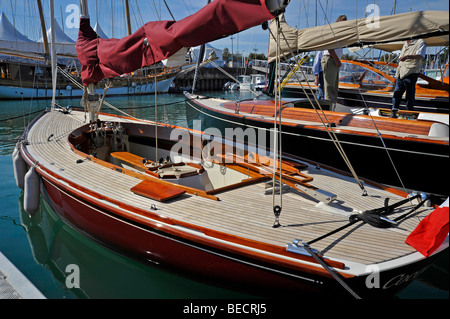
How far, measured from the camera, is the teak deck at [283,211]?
308 cm

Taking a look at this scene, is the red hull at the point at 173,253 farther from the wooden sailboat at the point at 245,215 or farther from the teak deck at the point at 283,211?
the teak deck at the point at 283,211

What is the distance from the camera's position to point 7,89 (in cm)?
2484

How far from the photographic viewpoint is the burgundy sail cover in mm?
3299

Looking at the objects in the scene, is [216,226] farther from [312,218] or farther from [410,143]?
[410,143]

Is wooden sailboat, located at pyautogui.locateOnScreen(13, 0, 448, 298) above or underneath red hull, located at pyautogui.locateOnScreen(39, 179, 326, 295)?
above

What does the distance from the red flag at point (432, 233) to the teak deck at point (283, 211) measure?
119 millimetres

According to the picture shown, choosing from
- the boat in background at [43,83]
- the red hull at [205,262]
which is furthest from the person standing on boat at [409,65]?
the boat in background at [43,83]

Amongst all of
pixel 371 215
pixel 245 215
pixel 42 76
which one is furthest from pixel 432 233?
pixel 42 76

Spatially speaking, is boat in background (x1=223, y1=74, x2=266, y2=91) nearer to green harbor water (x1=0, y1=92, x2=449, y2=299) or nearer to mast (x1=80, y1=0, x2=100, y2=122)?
mast (x1=80, y1=0, x2=100, y2=122)

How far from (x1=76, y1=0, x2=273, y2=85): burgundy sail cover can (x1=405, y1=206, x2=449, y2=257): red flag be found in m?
2.37

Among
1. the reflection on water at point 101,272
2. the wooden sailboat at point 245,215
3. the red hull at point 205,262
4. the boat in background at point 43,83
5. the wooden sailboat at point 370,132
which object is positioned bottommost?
the reflection on water at point 101,272

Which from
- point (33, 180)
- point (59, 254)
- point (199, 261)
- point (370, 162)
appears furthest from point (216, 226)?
point (370, 162)

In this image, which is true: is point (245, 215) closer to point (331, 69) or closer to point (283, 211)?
point (283, 211)

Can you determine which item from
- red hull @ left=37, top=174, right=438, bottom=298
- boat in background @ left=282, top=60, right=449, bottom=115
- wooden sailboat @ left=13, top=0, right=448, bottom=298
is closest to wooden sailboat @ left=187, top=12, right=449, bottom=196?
wooden sailboat @ left=13, top=0, right=448, bottom=298
